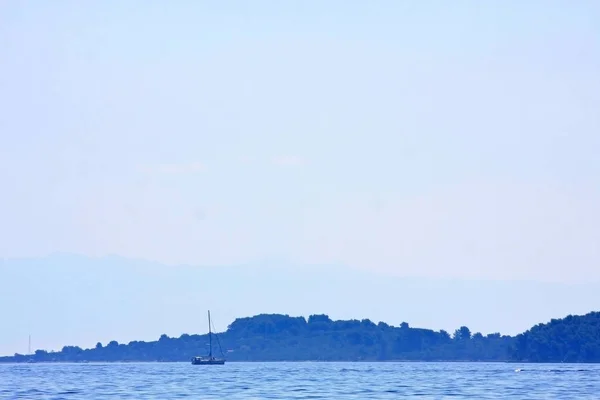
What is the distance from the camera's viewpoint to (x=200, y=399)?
11131 cm

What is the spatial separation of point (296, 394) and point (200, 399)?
1443 centimetres

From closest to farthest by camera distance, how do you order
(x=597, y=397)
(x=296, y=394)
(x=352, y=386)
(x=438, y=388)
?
(x=597, y=397), (x=296, y=394), (x=438, y=388), (x=352, y=386)

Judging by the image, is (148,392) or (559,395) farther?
(148,392)

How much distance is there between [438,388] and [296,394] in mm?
21293

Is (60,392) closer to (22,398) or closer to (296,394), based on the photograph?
Result: (22,398)

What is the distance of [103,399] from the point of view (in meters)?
113

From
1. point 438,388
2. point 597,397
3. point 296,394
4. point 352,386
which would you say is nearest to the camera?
point 597,397

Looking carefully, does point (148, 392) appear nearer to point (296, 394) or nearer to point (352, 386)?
point (296, 394)

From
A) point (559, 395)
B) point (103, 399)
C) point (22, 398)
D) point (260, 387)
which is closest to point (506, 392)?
point (559, 395)

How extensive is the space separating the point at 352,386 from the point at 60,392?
128 ft

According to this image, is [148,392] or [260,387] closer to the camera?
[148,392]

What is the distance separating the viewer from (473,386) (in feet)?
459

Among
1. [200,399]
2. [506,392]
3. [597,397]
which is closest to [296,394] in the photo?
[200,399]

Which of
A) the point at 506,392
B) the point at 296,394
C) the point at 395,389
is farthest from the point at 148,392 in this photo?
the point at 506,392
